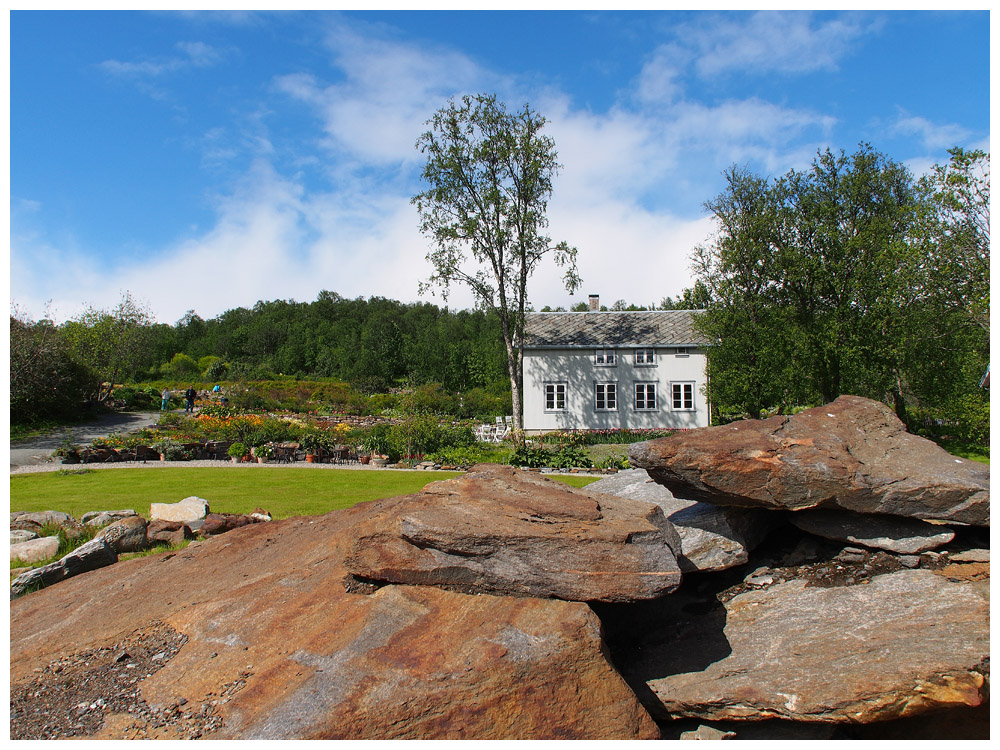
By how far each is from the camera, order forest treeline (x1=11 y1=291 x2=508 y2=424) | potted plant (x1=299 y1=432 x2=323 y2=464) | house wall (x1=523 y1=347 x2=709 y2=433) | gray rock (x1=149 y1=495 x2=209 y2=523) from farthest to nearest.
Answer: house wall (x1=523 y1=347 x2=709 y2=433) → forest treeline (x1=11 y1=291 x2=508 y2=424) → potted plant (x1=299 y1=432 x2=323 y2=464) → gray rock (x1=149 y1=495 x2=209 y2=523)

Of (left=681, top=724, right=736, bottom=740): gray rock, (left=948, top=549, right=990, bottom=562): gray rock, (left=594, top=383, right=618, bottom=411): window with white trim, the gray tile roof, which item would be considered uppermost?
the gray tile roof

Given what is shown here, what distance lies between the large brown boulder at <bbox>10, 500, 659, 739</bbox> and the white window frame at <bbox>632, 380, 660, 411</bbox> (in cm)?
2855

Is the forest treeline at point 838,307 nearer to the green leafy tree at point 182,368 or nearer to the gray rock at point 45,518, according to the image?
the gray rock at point 45,518

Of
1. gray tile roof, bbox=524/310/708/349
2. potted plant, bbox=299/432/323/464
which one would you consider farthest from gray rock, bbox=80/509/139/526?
gray tile roof, bbox=524/310/708/349

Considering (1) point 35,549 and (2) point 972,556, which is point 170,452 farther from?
(2) point 972,556

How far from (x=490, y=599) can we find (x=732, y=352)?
2363 cm

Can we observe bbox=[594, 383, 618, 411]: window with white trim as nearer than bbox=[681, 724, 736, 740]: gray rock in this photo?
No

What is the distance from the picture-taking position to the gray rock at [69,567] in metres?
6.61

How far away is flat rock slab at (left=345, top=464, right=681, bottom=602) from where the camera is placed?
4914 mm

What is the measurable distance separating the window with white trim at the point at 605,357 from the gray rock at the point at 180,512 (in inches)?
1004

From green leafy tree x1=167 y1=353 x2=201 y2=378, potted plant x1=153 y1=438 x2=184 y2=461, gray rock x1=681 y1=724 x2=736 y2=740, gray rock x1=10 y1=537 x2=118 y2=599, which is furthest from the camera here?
green leafy tree x1=167 y1=353 x2=201 y2=378

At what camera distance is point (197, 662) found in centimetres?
442

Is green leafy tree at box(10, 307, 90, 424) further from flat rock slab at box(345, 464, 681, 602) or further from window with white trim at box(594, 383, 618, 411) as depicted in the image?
flat rock slab at box(345, 464, 681, 602)

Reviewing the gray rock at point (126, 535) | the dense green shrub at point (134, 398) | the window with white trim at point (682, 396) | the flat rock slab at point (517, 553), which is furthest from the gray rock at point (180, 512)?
the dense green shrub at point (134, 398)
